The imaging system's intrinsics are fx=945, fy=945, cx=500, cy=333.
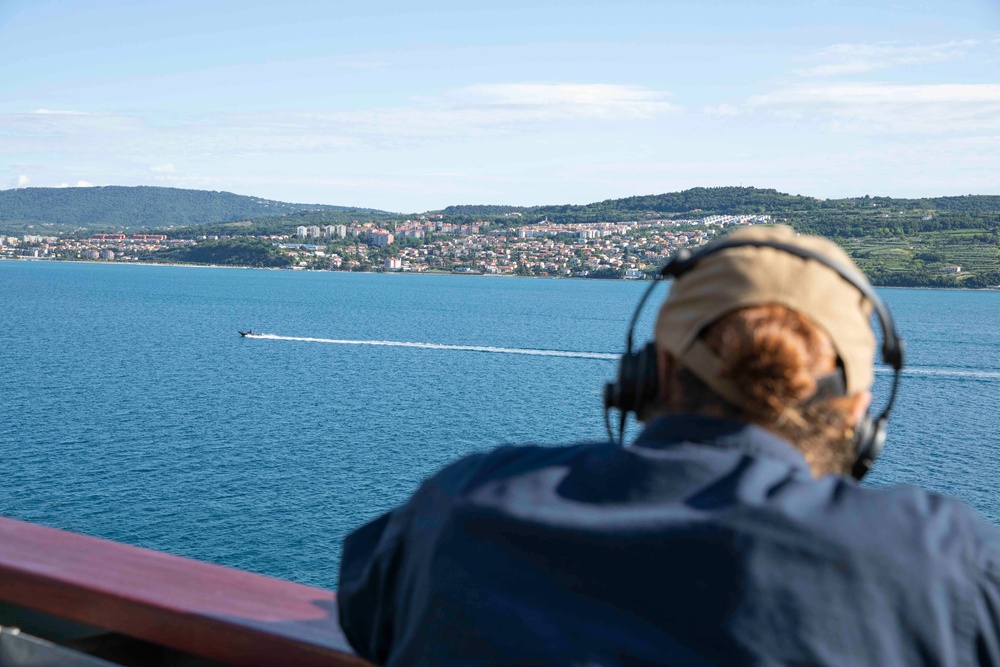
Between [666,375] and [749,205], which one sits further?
[749,205]

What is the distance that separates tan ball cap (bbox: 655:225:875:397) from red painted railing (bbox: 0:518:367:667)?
51 cm

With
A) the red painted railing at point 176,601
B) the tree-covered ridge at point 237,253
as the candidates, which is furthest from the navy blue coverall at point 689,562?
the tree-covered ridge at point 237,253

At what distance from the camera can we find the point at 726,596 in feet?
2.18

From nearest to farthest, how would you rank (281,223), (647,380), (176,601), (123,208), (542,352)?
(647,380) → (176,601) → (542,352) → (281,223) → (123,208)

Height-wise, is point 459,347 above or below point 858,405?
below

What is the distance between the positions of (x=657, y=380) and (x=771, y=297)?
0.57ft

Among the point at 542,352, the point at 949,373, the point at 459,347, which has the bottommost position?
the point at 949,373

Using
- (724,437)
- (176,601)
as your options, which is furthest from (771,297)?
(176,601)

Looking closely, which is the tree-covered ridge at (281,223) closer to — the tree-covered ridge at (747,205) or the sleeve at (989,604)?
the tree-covered ridge at (747,205)

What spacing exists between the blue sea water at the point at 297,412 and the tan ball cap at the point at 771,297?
17070 millimetres

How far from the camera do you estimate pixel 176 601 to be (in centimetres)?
113

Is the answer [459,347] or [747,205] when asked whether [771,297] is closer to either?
[459,347]

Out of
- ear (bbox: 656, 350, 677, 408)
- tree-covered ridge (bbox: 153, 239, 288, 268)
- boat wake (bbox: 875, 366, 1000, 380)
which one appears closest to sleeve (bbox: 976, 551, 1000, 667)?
ear (bbox: 656, 350, 677, 408)

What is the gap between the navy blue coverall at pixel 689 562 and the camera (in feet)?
2.14
